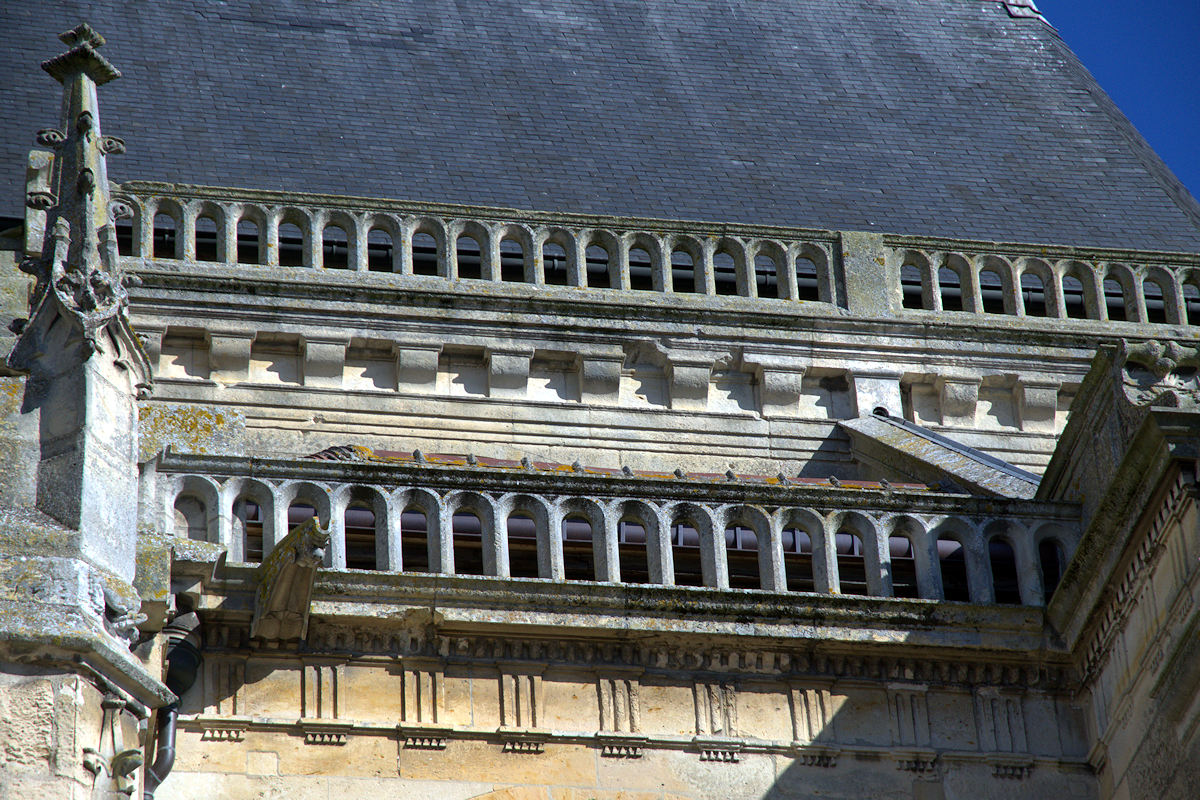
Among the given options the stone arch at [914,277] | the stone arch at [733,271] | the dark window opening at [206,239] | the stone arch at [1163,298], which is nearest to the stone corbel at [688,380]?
the stone arch at [733,271]

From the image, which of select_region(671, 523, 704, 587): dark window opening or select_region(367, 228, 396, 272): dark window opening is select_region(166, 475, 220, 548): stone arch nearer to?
select_region(671, 523, 704, 587): dark window opening

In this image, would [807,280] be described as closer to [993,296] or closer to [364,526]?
[993,296]

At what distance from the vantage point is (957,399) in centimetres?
1496

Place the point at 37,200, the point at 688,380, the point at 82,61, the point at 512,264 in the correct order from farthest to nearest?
the point at 512,264 < the point at 688,380 < the point at 82,61 < the point at 37,200

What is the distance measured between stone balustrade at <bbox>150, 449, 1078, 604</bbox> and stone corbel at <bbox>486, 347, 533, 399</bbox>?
293 cm

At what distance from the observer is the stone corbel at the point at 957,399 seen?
14945mm

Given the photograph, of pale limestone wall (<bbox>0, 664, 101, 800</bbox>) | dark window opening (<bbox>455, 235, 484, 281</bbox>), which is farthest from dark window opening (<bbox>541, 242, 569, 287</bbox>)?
pale limestone wall (<bbox>0, 664, 101, 800</bbox>)

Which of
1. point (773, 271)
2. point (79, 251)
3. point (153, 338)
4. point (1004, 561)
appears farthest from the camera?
A: point (773, 271)

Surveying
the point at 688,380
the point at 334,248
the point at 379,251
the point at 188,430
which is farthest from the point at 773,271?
the point at 188,430

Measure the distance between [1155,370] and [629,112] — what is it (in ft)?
27.8

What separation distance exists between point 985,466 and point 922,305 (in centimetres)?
302

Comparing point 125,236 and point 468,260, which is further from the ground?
point 125,236

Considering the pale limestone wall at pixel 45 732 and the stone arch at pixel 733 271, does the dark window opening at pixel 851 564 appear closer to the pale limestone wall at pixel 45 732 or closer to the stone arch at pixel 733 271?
the stone arch at pixel 733 271

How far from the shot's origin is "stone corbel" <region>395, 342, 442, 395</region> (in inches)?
566
